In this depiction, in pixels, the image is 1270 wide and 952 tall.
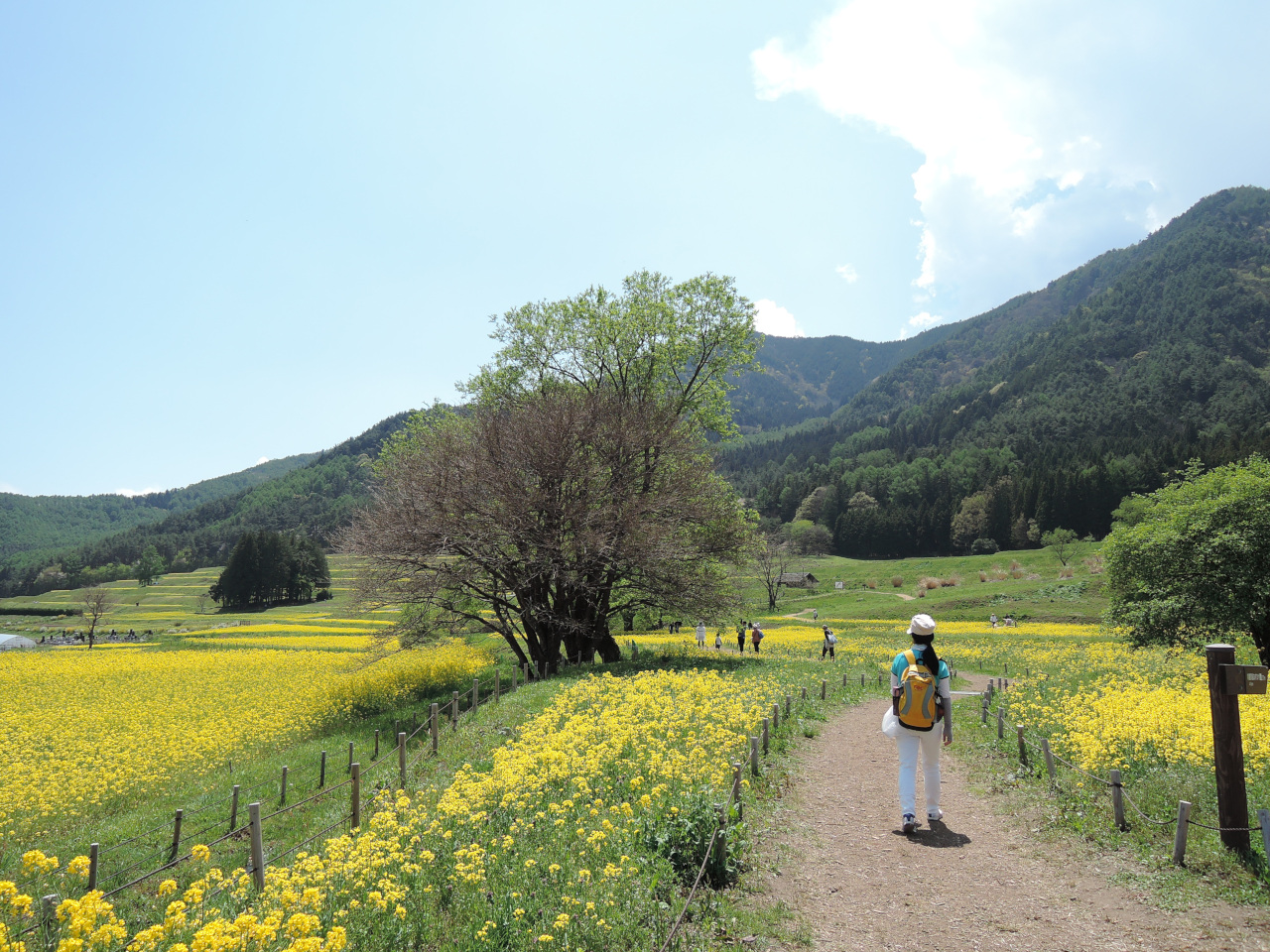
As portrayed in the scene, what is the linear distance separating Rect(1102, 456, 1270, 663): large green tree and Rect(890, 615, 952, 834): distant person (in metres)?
22.9

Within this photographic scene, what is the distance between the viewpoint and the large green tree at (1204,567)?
22.9m

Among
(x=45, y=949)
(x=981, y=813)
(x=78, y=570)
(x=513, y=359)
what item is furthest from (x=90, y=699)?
(x=78, y=570)

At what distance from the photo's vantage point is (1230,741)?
22.3 ft

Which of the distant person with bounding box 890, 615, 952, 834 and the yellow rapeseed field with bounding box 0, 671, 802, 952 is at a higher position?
the distant person with bounding box 890, 615, 952, 834

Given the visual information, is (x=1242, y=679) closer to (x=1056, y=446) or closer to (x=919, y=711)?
(x=919, y=711)

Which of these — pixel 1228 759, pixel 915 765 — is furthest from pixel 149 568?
pixel 1228 759

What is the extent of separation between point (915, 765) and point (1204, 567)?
24.3 metres

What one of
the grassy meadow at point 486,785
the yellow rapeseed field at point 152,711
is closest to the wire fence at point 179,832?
the grassy meadow at point 486,785

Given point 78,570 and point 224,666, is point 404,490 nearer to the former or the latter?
point 224,666

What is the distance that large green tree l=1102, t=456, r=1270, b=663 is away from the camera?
75.0 feet

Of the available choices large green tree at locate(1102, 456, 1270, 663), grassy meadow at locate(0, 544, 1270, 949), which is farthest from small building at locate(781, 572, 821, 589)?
large green tree at locate(1102, 456, 1270, 663)

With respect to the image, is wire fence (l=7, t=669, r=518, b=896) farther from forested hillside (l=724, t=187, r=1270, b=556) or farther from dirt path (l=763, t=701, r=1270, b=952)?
forested hillside (l=724, t=187, r=1270, b=556)

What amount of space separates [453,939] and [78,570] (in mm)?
227664

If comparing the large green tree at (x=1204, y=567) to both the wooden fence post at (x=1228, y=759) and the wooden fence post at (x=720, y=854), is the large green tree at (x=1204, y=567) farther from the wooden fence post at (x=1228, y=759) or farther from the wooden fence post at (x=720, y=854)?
the wooden fence post at (x=720, y=854)
